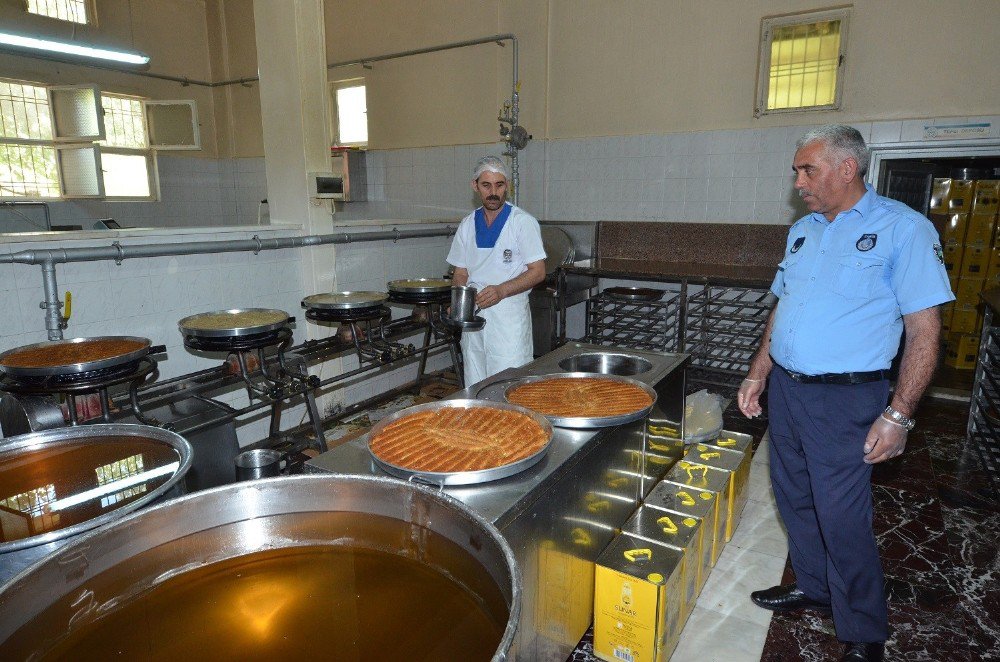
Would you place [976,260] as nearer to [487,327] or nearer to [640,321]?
[640,321]

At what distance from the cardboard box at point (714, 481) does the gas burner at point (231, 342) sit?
6.41 feet

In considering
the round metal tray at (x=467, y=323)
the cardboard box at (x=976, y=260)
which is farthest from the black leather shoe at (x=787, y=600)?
the cardboard box at (x=976, y=260)

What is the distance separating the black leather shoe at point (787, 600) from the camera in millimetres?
2320

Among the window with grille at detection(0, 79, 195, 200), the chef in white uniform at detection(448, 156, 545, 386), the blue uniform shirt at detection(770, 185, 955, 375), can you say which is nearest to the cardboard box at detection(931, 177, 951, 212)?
the chef in white uniform at detection(448, 156, 545, 386)

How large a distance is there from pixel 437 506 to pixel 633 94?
5657 mm

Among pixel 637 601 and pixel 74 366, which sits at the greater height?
pixel 74 366

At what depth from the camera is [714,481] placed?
8.59 ft

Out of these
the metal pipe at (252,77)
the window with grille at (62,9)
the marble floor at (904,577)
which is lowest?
the marble floor at (904,577)

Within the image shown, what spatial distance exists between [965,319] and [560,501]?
5989 mm

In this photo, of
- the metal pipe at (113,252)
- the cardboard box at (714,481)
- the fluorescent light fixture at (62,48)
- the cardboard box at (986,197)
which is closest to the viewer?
the cardboard box at (714,481)

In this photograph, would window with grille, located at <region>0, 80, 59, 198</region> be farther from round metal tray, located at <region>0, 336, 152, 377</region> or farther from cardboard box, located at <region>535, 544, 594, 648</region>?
cardboard box, located at <region>535, 544, 594, 648</region>

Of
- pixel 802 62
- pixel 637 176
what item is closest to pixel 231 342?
pixel 637 176

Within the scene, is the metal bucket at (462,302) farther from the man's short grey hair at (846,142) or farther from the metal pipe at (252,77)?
the metal pipe at (252,77)

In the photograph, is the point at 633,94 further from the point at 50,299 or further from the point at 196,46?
the point at 196,46
